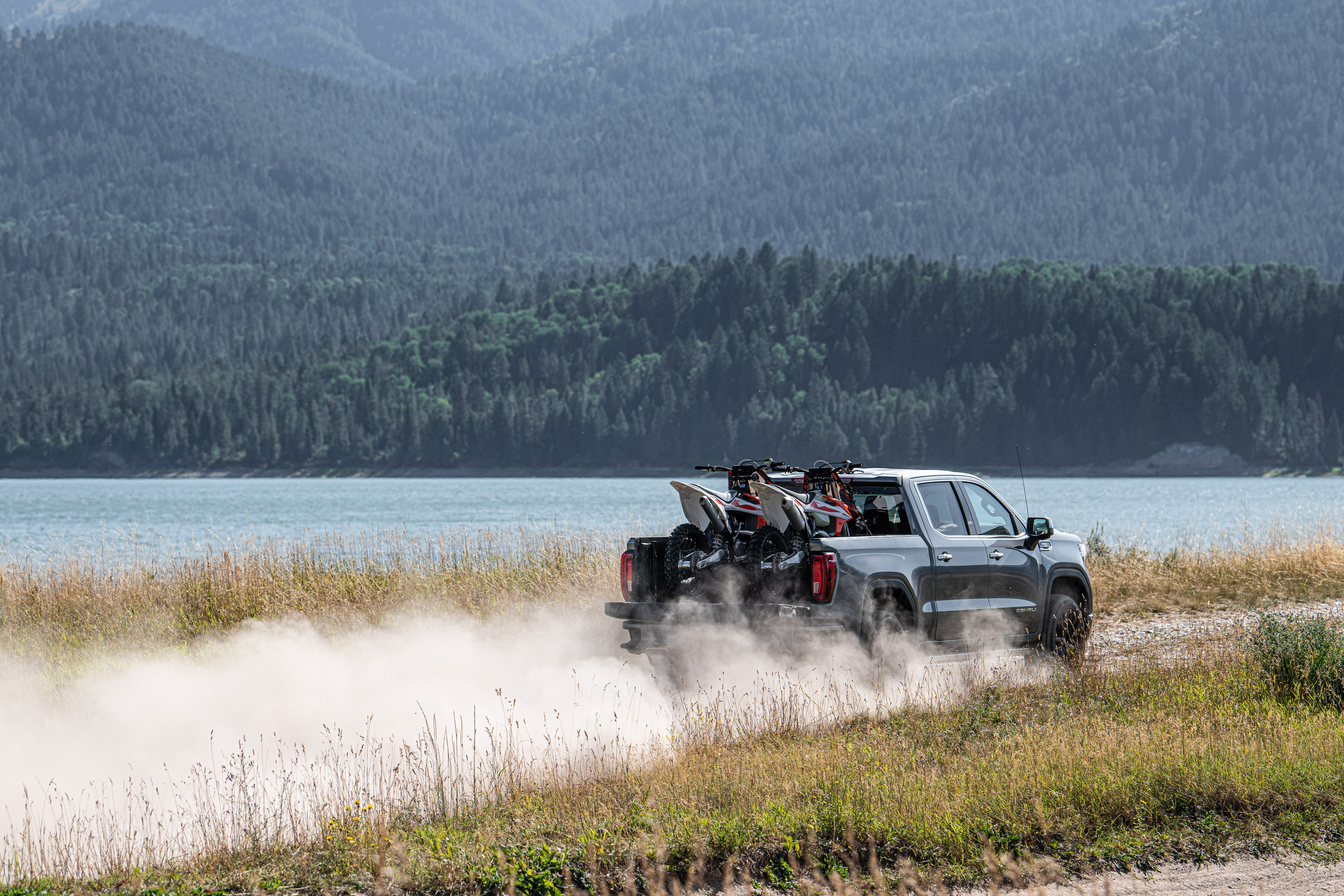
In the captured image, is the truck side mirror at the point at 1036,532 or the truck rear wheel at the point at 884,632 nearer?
the truck rear wheel at the point at 884,632

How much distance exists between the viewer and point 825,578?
1063cm

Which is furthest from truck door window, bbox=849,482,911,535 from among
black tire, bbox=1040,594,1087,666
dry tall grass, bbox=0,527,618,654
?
dry tall grass, bbox=0,527,618,654

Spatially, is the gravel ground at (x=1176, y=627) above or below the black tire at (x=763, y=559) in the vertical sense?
below

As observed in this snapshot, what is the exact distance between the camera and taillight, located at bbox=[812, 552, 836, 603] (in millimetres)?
10625

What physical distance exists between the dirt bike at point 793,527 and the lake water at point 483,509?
1397 cm

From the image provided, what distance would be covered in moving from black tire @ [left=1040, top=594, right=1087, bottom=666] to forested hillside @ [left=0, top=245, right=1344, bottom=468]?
135 meters

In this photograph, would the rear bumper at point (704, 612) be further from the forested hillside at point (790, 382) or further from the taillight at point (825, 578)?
the forested hillside at point (790, 382)

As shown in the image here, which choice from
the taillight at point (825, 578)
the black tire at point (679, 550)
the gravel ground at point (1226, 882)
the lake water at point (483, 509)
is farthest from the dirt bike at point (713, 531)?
the lake water at point (483, 509)

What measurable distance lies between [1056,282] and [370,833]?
170856mm

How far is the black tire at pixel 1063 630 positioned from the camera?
12773mm

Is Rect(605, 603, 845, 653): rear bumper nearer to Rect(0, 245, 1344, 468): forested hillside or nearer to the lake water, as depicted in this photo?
the lake water

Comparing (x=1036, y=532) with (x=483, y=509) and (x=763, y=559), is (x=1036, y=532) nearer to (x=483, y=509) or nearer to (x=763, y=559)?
(x=763, y=559)

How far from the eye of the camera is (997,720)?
34.3ft

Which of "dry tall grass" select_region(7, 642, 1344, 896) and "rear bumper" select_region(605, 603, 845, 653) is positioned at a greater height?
"rear bumper" select_region(605, 603, 845, 653)
